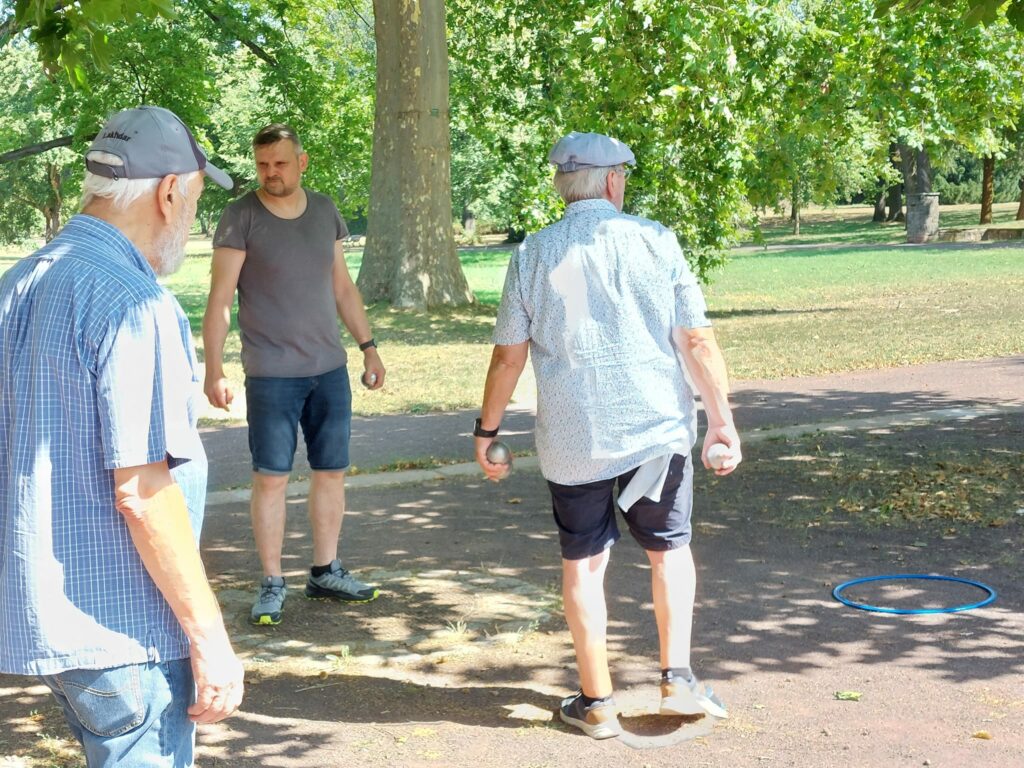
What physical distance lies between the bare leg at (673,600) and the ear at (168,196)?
249 centimetres

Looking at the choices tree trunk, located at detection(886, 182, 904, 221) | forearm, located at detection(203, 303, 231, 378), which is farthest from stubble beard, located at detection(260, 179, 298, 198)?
tree trunk, located at detection(886, 182, 904, 221)

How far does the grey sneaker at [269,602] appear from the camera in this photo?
238 inches

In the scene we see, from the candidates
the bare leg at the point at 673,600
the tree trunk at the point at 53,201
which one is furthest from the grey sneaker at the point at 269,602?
the tree trunk at the point at 53,201

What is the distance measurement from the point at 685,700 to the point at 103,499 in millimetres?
2648

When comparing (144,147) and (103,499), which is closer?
(103,499)

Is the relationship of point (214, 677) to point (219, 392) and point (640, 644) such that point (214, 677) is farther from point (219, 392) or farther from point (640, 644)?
point (219, 392)

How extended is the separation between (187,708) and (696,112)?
49.1 feet

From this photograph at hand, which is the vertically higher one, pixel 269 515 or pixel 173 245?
pixel 173 245

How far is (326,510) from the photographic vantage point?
624 centimetres

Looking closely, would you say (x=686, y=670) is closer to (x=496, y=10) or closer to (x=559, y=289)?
(x=559, y=289)

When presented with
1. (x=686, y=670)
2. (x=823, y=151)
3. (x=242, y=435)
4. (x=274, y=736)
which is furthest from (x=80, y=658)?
(x=823, y=151)

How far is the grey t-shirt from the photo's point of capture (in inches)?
234

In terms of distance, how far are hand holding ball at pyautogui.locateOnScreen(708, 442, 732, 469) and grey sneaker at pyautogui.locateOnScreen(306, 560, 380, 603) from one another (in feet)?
7.50

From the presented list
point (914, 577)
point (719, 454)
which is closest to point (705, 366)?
point (719, 454)
